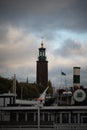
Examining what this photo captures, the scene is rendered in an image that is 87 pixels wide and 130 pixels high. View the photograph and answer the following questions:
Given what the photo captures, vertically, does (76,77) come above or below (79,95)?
above

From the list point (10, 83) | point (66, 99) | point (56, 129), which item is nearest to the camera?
point (56, 129)

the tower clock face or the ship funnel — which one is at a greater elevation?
the ship funnel

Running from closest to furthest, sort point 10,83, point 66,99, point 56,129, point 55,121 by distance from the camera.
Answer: point 56,129 → point 55,121 → point 66,99 → point 10,83

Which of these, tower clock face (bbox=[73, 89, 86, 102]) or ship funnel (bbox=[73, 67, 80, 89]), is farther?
ship funnel (bbox=[73, 67, 80, 89])

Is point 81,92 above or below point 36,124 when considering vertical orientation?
above

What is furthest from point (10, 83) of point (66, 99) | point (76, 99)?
point (76, 99)

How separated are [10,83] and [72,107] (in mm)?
74940

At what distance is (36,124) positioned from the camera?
167 ft

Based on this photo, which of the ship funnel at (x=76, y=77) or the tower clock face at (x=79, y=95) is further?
the ship funnel at (x=76, y=77)

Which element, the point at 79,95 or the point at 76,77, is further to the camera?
the point at 76,77

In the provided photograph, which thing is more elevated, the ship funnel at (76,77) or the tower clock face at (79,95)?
the ship funnel at (76,77)

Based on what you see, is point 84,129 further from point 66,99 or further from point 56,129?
point 66,99

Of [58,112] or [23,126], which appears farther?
[58,112]

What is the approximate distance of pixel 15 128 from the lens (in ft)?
163
